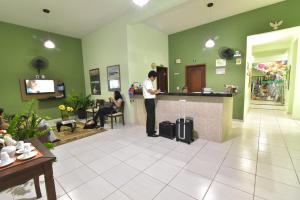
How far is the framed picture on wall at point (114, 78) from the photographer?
491 cm

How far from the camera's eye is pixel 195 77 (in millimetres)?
5633

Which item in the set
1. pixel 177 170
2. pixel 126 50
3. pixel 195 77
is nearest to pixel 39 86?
pixel 126 50

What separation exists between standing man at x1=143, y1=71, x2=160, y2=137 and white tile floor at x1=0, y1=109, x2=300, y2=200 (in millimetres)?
316

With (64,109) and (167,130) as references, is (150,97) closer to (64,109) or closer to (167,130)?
(167,130)

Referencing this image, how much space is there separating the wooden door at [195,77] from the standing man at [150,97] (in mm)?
2781

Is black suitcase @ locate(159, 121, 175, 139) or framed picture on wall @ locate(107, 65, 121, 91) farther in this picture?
framed picture on wall @ locate(107, 65, 121, 91)

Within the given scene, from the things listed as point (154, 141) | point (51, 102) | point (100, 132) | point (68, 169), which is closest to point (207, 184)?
point (154, 141)

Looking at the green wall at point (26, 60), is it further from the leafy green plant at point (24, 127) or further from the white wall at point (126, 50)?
the leafy green plant at point (24, 127)

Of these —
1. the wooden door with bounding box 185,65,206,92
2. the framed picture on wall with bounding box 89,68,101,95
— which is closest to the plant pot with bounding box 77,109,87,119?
the framed picture on wall with bounding box 89,68,101,95

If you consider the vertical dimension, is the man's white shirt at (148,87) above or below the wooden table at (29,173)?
above

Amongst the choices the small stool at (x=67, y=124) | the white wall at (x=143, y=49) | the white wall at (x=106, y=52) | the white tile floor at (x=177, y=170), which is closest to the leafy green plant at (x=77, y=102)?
the white wall at (x=106, y=52)

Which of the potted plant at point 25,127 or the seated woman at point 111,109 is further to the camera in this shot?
the seated woman at point 111,109

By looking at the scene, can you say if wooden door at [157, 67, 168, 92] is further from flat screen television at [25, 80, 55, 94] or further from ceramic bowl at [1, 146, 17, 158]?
ceramic bowl at [1, 146, 17, 158]

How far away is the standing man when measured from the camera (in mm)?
3341
